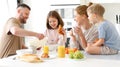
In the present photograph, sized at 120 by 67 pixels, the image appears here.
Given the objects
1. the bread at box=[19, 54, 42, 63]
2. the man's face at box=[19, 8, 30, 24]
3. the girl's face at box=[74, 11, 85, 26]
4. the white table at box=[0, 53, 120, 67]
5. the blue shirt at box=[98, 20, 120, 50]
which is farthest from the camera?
the man's face at box=[19, 8, 30, 24]

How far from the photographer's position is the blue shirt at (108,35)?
2.25 meters

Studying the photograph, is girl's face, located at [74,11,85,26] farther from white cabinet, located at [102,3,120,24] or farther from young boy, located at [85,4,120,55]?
white cabinet, located at [102,3,120,24]

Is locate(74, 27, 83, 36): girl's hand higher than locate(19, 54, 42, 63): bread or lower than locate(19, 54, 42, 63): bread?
higher

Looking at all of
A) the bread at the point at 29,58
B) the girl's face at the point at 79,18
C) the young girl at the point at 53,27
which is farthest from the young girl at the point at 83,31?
the bread at the point at 29,58

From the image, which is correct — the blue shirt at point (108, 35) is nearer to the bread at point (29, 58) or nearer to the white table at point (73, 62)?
the white table at point (73, 62)

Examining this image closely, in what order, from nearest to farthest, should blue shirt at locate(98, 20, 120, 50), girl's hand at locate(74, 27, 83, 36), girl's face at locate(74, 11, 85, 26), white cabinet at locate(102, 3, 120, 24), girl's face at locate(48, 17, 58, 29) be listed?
blue shirt at locate(98, 20, 120, 50) < girl's hand at locate(74, 27, 83, 36) < girl's face at locate(74, 11, 85, 26) < girl's face at locate(48, 17, 58, 29) < white cabinet at locate(102, 3, 120, 24)

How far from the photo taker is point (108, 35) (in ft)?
7.45

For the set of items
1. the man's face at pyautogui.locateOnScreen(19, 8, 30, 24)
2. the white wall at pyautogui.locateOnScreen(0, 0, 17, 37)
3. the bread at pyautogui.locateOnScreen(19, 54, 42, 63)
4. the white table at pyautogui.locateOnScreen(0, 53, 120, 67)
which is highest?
the white wall at pyautogui.locateOnScreen(0, 0, 17, 37)

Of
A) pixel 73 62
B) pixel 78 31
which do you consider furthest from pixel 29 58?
pixel 78 31

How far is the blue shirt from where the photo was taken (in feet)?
7.37

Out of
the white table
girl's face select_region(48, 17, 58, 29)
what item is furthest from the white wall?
the white table

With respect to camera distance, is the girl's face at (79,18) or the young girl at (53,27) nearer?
the girl's face at (79,18)

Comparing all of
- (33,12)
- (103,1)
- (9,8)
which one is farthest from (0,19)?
(103,1)

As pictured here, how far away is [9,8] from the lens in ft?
13.0
